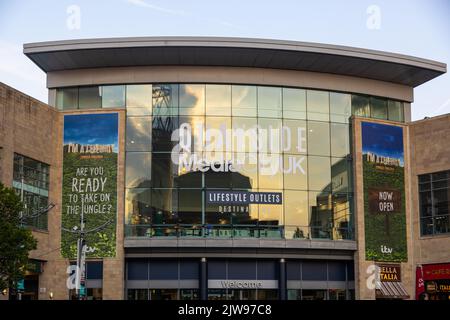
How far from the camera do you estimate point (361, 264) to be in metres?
50.8

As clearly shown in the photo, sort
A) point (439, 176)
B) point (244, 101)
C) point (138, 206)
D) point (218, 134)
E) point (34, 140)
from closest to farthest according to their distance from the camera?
point (34, 140), point (138, 206), point (218, 134), point (244, 101), point (439, 176)

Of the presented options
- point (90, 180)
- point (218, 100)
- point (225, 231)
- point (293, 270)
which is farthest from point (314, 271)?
point (90, 180)

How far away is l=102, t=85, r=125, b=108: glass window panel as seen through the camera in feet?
166

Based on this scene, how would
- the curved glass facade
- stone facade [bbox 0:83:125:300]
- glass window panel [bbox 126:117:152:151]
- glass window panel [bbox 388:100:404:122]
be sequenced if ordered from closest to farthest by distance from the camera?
stone facade [bbox 0:83:125:300]
the curved glass facade
glass window panel [bbox 126:117:152:151]
glass window panel [bbox 388:100:404:122]

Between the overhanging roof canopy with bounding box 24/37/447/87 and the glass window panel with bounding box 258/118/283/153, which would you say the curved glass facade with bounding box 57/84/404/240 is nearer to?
the glass window panel with bounding box 258/118/283/153

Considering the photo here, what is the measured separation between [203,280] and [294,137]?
12.2 metres

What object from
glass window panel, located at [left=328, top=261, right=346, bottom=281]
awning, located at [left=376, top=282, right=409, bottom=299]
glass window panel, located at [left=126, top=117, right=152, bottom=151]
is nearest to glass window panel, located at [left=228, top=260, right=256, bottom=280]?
glass window panel, located at [left=328, top=261, right=346, bottom=281]

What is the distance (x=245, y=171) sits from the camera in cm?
5003

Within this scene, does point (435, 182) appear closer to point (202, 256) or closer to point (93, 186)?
point (202, 256)

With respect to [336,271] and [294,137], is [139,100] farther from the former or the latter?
[336,271]

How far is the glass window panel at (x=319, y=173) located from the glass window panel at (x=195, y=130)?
8.02 meters

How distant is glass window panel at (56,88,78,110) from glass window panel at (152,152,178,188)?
7.49 m
